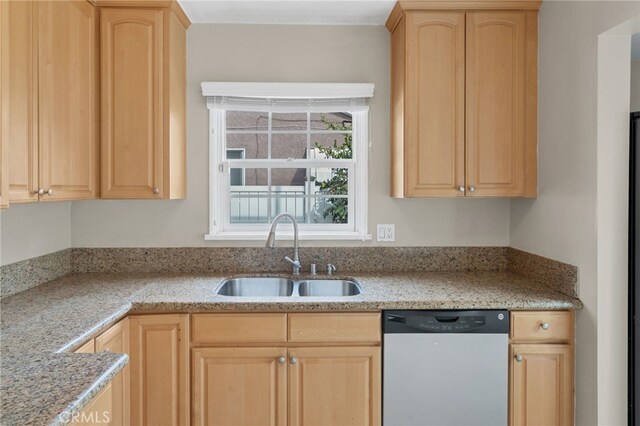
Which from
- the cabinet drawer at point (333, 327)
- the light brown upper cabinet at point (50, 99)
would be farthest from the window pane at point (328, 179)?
the light brown upper cabinet at point (50, 99)

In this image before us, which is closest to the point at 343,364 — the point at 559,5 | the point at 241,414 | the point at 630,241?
the point at 241,414

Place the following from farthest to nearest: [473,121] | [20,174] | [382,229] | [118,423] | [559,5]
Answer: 1. [382,229]
2. [473,121]
3. [559,5]
4. [118,423]
5. [20,174]

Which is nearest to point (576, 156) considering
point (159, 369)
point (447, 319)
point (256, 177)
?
point (447, 319)

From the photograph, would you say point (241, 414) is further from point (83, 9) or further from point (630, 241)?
point (83, 9)

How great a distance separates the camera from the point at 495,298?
7.38 feet

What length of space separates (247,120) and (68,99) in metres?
1.06

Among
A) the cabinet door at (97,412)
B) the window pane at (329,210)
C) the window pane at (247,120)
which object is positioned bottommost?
the cabinet door at (97,412)

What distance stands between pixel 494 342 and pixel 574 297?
44cm

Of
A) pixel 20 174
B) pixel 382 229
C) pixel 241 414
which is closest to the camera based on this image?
pixel 20 174

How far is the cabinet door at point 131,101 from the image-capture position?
8.35ft

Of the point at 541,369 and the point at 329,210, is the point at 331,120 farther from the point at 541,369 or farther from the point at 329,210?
the point at 541,369

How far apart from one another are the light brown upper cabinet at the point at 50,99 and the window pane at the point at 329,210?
1286mm

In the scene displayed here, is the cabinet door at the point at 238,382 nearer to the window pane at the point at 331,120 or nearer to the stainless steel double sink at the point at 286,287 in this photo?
the stainless steel double sink at the point at 286,287

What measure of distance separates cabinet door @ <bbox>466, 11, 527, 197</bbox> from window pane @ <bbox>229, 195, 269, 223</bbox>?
1260 millimetres
